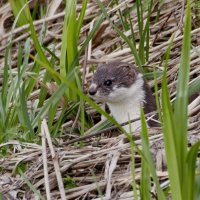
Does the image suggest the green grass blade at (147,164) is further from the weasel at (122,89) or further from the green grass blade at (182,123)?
the weasel at (122,89)

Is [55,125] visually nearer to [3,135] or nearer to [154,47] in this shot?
[3,135]

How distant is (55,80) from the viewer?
5676 mm

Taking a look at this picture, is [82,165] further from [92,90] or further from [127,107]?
[127,107]

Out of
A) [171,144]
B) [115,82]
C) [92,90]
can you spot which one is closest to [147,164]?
[171,144]

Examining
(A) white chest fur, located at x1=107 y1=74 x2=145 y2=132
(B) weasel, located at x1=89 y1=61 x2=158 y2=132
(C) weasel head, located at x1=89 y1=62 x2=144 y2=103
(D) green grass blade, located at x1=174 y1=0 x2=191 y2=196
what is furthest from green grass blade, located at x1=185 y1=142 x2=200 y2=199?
(A) white chest fur, located at x1=107 y1=74 x2=145 y2=132

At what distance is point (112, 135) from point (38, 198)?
1277mm

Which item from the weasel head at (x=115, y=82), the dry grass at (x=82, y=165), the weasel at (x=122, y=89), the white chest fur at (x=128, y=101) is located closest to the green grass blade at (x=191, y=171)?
the dry grass at (x=82, y=165)

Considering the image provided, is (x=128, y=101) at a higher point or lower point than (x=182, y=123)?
lower

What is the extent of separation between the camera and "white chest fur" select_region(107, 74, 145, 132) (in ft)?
19.6

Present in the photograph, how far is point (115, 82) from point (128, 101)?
167 millimetres

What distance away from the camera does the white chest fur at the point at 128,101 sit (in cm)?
598

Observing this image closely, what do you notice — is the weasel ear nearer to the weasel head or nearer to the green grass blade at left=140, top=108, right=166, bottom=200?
the weasel head

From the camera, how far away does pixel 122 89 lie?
607cm

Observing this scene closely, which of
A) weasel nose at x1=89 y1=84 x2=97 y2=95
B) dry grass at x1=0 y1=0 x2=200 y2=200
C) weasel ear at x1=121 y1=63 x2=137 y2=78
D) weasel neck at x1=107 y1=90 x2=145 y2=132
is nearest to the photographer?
dry grass at x1=0 y1=0 x2=200 y2=200
